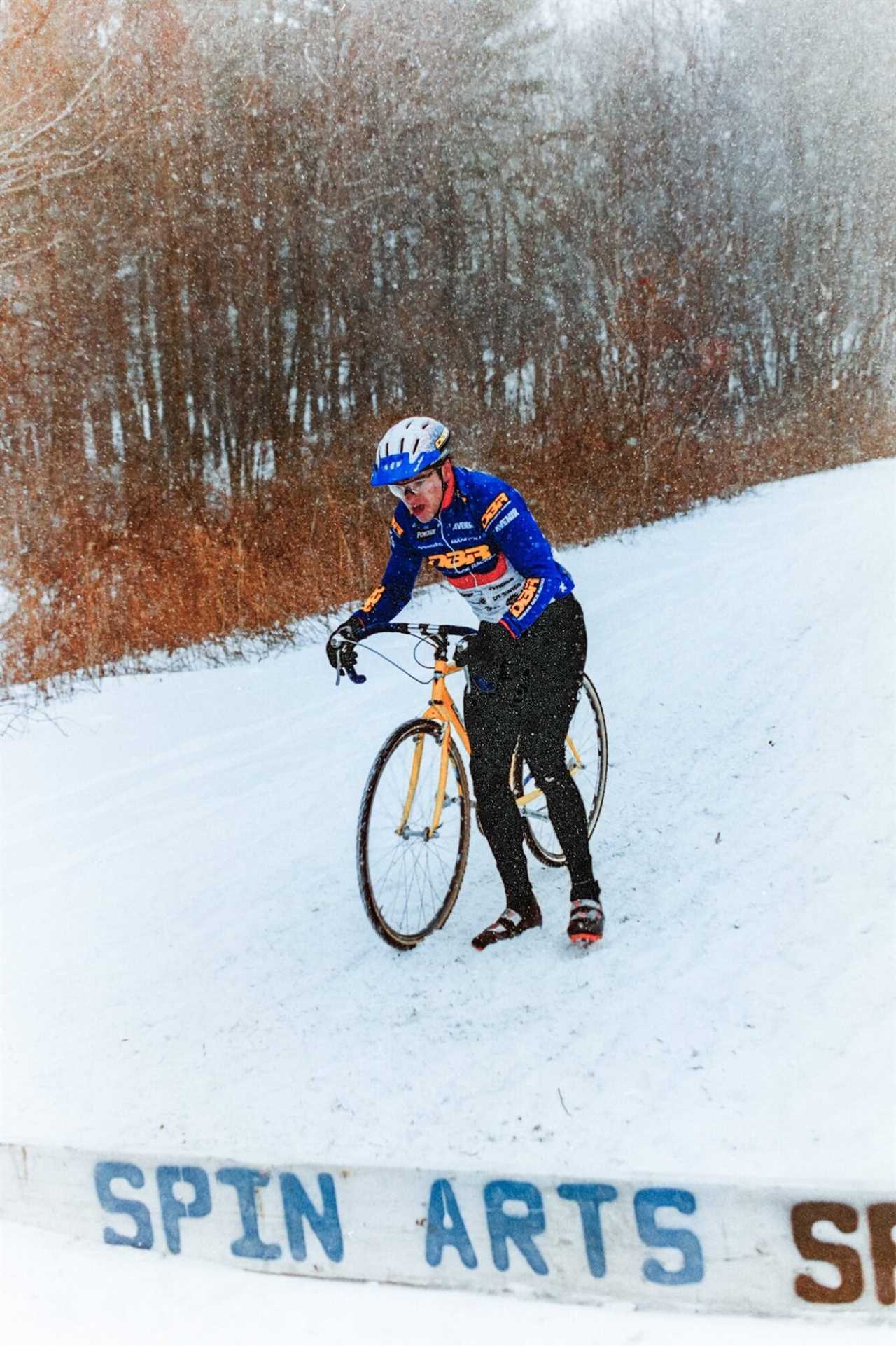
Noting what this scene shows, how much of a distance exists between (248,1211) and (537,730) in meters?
1.92

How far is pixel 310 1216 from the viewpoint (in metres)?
2.70

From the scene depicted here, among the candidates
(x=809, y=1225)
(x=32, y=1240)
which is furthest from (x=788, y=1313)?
(x=32, y=1240)

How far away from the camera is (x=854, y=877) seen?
435 centimetres

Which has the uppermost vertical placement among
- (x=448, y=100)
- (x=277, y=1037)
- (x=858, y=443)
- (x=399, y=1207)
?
(x=448, y=100)

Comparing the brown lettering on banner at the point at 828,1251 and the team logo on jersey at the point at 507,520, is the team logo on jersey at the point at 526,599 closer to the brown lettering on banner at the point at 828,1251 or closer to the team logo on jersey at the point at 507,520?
the team logo on jersey at the point at 507,520

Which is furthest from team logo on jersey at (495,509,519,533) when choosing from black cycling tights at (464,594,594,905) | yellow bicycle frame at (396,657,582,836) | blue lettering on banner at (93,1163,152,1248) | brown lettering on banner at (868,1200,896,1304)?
brown lettering on banner at (868,1200,896,1304)

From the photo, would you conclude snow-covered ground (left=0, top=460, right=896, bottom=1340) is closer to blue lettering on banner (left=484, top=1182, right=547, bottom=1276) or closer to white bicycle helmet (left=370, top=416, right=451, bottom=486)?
blue lettering on banner (left=484, top=1182, right=547, bottom=1276)

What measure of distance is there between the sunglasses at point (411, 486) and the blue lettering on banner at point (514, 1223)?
2.21 metres

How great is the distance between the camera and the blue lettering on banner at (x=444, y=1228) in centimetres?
257

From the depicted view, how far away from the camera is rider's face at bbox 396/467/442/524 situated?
393cm

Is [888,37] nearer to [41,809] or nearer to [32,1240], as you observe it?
[41,809]

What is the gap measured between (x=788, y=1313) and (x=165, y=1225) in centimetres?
146

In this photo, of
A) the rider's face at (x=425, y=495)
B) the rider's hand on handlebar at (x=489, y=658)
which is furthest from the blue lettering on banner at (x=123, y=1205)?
the rider's face at (x=425, y=495)

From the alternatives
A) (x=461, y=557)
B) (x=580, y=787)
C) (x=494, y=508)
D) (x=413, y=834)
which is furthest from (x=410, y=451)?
(x=580, y=787)
